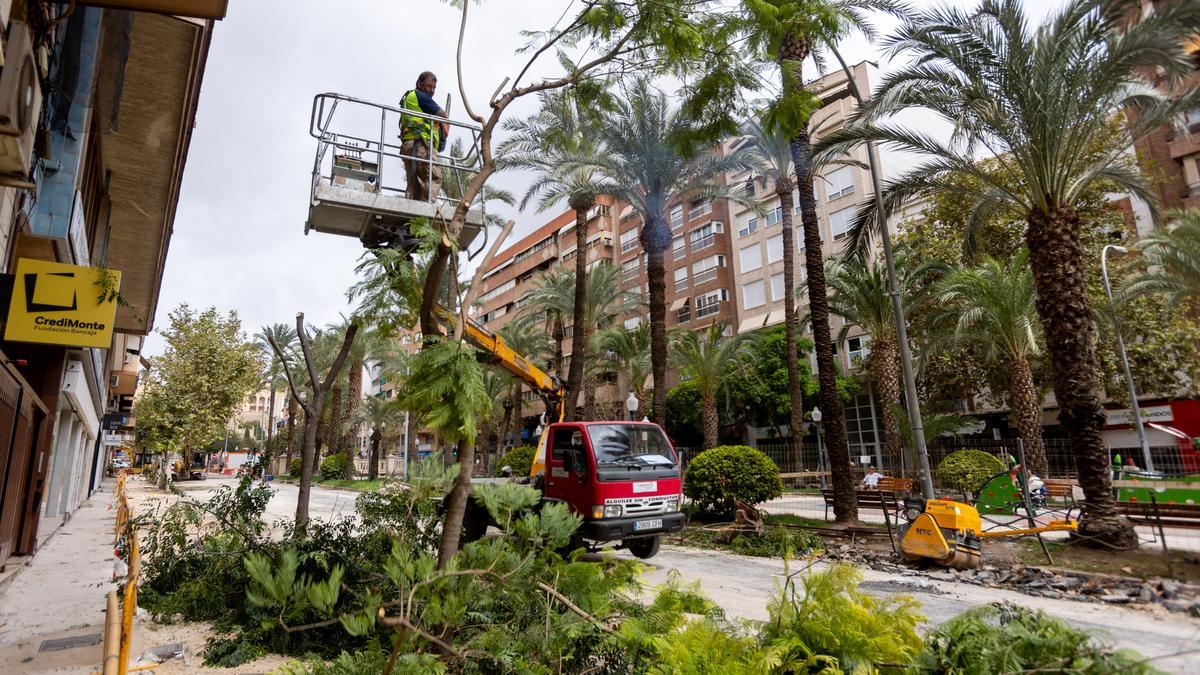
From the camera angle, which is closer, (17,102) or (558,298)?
(17,102)

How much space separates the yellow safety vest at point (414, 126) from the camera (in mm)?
5945

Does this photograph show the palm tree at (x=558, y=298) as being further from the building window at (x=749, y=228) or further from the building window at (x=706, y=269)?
the building window at (x=749, y=228)

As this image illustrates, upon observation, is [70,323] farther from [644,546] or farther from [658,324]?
[658,324]

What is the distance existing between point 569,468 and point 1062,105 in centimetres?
887

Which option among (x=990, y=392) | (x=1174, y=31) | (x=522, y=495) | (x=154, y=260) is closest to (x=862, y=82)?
(x=990, y=392)

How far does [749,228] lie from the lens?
1606 inches

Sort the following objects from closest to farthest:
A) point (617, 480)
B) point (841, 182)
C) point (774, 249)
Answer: point (617, 480) < point (841, 182) < point (774, 249)

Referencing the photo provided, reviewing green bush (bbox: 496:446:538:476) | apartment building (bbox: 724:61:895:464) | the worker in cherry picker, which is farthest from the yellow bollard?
apartment building (bbox: 724:61:895:464)

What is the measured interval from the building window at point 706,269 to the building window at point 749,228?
6.94 ft

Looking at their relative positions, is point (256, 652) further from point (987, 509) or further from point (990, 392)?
point (990, 392)

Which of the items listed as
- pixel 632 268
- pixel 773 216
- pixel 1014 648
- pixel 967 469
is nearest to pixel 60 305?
pixel 1014 648

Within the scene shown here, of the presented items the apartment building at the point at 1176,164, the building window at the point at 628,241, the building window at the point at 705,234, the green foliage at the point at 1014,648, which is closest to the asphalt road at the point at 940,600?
the green foliage at the point at 1014,648

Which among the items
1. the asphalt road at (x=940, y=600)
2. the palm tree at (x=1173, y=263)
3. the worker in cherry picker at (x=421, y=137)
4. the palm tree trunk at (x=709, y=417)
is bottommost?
the asphalt road at (x=940, y=600)

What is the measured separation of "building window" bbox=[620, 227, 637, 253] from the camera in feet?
162
